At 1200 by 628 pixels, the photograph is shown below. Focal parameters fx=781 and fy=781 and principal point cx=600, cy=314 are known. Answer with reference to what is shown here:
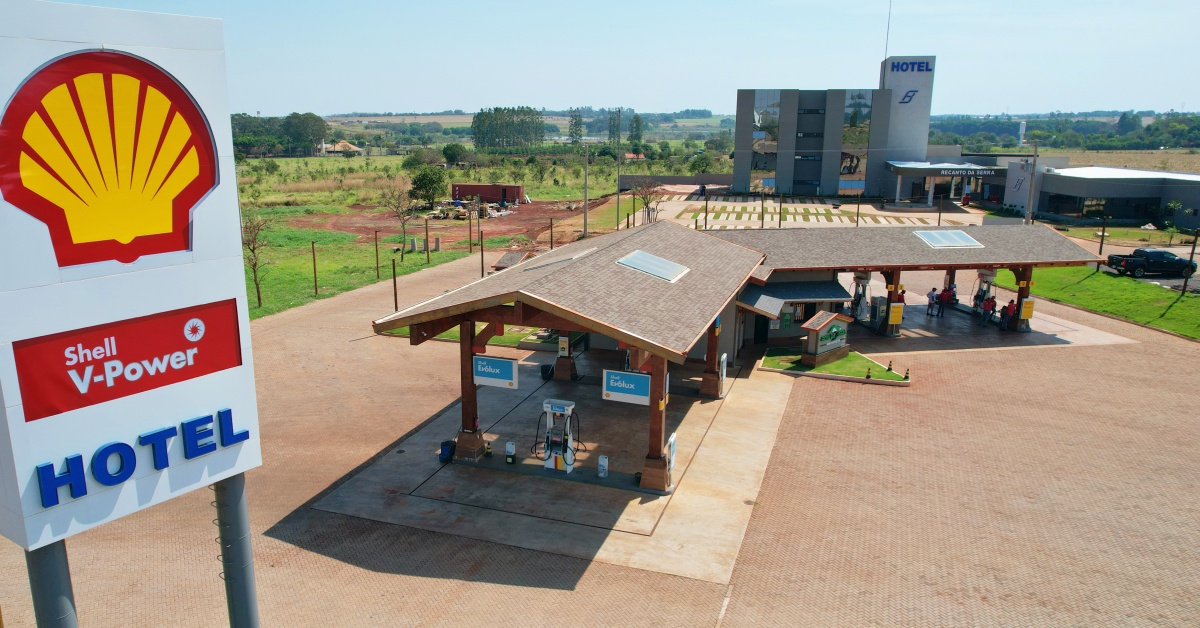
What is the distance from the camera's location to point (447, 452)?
18.7 metres

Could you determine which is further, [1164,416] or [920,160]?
[920,160]

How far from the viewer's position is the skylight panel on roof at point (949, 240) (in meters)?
31.3

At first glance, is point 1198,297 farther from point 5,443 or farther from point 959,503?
point 5,443

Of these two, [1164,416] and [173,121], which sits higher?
[173,121]

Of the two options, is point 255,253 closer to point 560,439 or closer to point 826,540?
point 560,439

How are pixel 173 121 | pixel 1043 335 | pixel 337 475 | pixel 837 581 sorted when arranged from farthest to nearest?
pixel 1043 335, pixel 337 475, pixel 837 581, pixel 173 121

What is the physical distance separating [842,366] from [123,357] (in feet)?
73.2

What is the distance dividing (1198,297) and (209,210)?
38.9 m

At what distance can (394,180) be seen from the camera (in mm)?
95562

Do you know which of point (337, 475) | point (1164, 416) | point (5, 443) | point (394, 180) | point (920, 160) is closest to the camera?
point (5, 443)

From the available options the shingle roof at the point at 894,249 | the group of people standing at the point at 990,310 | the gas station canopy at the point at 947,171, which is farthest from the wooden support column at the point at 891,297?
the gas station canopy at the point at 947,171

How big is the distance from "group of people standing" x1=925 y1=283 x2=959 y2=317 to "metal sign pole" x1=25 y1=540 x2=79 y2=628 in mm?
32464

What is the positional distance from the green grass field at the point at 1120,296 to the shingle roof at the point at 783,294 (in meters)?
11.8

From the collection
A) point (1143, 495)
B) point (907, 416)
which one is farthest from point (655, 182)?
point (1143, 495)
